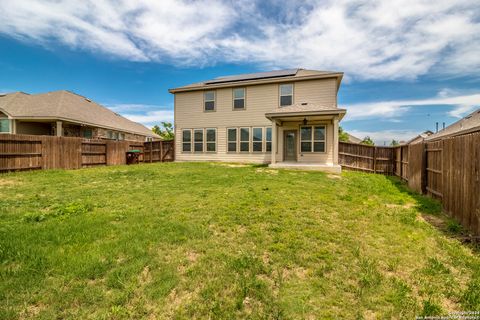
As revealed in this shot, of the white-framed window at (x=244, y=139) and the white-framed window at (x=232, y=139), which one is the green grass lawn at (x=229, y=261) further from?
the white-framed window at (x=232, y=139)

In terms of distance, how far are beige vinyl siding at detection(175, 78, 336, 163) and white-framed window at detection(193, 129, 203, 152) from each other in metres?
0.31

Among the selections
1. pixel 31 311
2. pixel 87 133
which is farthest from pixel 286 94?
pixel 87 133

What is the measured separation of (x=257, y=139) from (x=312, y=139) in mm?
3632

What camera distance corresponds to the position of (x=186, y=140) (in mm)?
17453

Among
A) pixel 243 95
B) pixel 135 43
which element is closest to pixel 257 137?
pixel 243 95

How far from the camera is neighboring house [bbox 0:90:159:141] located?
16.2 meters

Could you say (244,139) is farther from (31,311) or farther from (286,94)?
(31,311)

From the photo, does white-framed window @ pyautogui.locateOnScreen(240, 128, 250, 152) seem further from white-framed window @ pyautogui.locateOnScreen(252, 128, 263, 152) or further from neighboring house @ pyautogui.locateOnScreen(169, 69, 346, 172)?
white-framed window @ pyautogui.locateOnScreen(252, 128, 263, 152)

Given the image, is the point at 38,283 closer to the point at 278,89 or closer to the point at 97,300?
the point at 97,300

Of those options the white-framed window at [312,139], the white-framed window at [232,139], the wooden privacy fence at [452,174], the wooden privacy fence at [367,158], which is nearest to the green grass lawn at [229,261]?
the wooden privacy fence at [452,174]

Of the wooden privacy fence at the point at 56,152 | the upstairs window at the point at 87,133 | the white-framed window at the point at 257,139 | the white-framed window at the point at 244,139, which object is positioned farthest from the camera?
the upstairs window at the point at 87,133

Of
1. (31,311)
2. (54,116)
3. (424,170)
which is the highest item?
(54,116)

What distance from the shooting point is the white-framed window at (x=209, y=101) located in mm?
16747

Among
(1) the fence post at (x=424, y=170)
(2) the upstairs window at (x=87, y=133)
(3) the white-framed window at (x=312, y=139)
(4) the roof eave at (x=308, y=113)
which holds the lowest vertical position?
(1) the fence post at (x=424, y=170)
